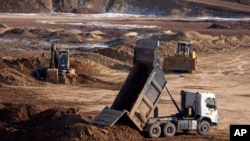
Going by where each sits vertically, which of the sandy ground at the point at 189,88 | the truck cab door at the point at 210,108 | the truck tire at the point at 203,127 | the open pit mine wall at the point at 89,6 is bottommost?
the open pit mine wall at the point at 89,6

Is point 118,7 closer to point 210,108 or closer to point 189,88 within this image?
point 189,88

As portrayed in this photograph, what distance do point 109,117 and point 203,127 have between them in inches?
133

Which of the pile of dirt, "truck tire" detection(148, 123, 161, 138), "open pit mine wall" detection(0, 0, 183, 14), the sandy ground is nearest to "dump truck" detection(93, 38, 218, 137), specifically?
"truck tire" detection(148, 123, 161, 138)

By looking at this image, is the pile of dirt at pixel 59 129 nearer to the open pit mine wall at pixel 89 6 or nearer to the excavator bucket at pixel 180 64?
the excavator bucket at pixel 180 64

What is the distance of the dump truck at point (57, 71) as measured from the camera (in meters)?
34.0

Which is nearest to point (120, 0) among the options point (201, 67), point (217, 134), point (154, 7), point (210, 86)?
point (154, 7)

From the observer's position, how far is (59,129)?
19875mm

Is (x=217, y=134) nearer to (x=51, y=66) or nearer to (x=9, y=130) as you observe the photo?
(x=9, y=130)

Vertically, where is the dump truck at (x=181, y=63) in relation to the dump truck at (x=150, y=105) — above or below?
below

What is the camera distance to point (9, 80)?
109 ft

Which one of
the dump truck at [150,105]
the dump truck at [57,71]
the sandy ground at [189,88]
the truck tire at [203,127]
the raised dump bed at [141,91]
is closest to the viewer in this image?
the raised dump bed at [141,91]

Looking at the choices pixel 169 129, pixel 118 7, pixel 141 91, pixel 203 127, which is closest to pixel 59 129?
pixel 141 91

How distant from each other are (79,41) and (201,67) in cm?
1439

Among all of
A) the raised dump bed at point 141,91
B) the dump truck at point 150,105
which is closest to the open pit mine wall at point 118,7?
the dump truck at point 150,105
